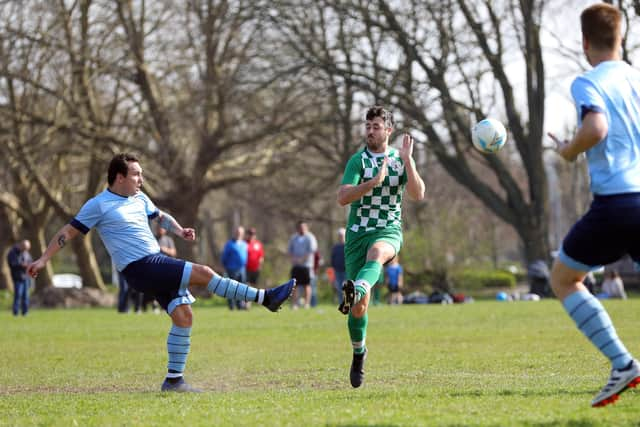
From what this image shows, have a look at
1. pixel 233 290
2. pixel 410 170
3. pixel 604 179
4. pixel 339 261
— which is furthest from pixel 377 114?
pixel 339 261

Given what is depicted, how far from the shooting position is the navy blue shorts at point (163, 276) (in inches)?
323

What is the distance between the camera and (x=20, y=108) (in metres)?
33.3

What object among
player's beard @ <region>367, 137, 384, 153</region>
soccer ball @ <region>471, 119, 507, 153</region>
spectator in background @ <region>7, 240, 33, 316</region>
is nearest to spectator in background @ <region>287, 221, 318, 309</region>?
spectator in background @ <region>7, 240, 33, 316</region>

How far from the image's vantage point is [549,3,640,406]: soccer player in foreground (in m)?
5.61

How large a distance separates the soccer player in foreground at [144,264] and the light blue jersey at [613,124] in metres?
3.11

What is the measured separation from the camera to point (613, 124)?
579 cm

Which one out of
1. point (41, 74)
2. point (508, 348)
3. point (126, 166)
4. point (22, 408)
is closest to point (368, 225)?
point (126, 166)

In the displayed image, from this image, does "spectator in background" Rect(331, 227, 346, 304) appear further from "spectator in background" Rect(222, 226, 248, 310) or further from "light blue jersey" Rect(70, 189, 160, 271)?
"light blue jersey" Rect(70, 189, 160, 271)

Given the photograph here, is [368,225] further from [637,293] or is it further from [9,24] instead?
[637,293]

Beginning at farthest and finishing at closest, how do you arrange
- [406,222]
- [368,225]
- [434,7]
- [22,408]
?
1. [406,222]
2. [434,7]
3. [368,225]
4. [22,408]

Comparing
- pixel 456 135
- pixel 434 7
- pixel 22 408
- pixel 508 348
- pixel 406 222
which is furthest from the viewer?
pixel 406 222

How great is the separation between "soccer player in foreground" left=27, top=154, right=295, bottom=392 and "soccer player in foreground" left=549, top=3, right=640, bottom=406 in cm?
285

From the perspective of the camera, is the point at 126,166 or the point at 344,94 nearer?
the point at 126,166

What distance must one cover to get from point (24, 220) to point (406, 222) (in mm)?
16104
